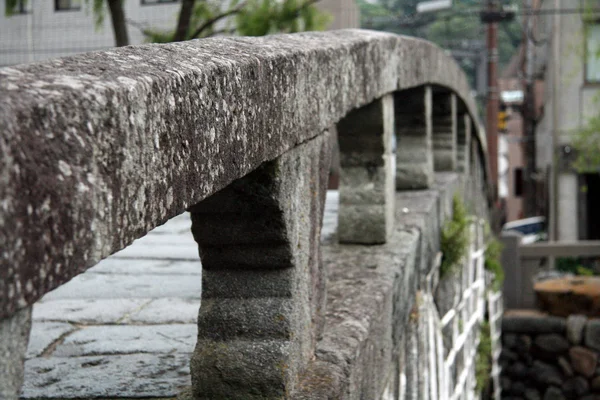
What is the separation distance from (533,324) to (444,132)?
413 cm

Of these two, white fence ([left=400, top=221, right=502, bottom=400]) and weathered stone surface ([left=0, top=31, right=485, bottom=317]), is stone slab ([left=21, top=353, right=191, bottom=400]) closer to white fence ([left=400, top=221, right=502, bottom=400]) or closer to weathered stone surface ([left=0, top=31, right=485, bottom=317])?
weathered stone surface ([left=0, top=31, right=485, bottom=317])

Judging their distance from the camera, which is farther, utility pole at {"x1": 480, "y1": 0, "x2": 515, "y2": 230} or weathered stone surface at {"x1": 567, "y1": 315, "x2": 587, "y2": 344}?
utility pole at {"x1": 480, "y1": 0, "x2": 515, "y2": 230}

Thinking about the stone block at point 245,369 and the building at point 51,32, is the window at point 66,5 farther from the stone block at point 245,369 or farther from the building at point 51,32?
the stone block at point 245,369

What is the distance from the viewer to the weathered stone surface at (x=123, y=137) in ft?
3.28

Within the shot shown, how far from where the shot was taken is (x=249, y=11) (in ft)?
24.7

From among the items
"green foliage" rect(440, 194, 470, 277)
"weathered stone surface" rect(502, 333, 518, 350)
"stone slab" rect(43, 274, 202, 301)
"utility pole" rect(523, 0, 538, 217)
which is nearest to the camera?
"stone slab" rect(43, 274, 202, 301)

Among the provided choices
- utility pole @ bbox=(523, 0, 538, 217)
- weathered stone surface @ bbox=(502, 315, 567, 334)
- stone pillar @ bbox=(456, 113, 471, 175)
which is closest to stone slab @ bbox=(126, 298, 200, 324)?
stone pillar @ bbox=(456, 113, 471, 175)

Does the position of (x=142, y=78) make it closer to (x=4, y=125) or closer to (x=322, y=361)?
(x=4, y=125)

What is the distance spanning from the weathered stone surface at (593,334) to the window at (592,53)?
21.0 feet

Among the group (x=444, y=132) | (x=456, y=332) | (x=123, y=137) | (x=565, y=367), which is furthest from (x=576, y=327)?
(x=123, y=137)

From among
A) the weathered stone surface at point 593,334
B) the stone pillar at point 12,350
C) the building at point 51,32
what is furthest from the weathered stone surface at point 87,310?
the building at point 51,32

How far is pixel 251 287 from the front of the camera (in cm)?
208

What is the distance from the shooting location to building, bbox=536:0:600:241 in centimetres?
1448

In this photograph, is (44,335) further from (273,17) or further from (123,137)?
(273,17)
